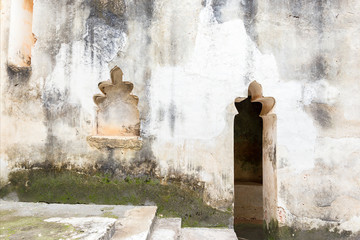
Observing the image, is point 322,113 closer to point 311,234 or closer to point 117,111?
point 311,234

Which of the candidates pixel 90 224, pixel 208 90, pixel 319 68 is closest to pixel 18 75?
pixel 90 224

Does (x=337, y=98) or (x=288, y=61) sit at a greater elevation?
(x=288, y=61)

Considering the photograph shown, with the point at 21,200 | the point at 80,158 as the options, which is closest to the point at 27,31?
the point at 80,158

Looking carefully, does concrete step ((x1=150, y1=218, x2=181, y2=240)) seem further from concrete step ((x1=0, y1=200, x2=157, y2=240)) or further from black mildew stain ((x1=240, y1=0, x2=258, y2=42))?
black mildew stain ((x1=240, y1=0, x2=258, y2=42))

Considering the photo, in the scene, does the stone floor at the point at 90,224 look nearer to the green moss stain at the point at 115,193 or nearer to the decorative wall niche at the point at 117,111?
the green moss stain at the point at 115,193

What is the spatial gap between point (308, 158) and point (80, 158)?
2.83m

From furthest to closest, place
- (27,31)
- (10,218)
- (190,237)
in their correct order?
1. (27,31)
2. (190,237)
3. (10,218)

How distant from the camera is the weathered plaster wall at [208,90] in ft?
11.1

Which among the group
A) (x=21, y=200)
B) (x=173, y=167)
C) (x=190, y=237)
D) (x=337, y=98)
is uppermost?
(x=337, y=98)

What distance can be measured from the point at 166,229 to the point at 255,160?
4547 mm

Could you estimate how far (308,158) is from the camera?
338 cm

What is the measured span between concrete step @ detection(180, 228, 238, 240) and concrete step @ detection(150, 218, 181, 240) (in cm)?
12

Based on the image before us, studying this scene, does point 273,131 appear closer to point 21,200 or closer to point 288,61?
point 288,61

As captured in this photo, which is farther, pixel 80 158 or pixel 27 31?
pixel 27 31
